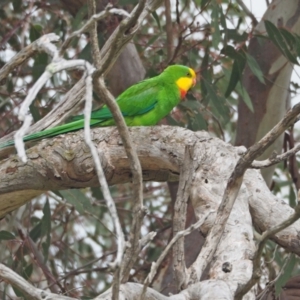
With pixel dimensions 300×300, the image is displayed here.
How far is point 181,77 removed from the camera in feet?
9.69

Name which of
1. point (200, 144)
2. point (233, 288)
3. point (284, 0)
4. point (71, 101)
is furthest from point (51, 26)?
point (233, 288)

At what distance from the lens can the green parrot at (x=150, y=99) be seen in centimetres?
263

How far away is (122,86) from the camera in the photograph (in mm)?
3527

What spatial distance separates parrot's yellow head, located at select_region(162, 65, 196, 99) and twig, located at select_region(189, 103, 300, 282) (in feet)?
4.36

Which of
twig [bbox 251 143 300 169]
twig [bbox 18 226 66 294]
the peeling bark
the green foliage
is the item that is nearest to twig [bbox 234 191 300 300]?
twig [bbox 251 143 300 169]

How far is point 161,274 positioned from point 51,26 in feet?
5.18

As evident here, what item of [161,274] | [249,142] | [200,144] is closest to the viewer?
[200,144]

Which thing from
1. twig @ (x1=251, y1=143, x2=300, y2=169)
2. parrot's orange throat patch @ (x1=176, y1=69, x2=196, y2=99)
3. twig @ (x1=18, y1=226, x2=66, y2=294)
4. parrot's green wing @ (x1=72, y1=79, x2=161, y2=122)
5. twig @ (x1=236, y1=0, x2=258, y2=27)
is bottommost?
twig @ (x1=18, y1=226, x2=66, y2=294)

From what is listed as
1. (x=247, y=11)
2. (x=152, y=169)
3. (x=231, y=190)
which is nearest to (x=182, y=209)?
(x=231, y=190)

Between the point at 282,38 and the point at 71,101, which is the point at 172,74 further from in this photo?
the point at 71,101

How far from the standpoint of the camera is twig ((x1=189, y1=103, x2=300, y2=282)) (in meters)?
1.43

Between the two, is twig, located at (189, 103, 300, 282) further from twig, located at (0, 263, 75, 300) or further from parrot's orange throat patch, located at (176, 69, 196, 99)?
parrot's orange throat patch, located at (176, 69, 196, 99)

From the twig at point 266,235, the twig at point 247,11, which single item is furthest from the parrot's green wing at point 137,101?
the twig at point 266,235

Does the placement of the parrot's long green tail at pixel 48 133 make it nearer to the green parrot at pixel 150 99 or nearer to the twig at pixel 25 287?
the green parrot at pixel 150 99
